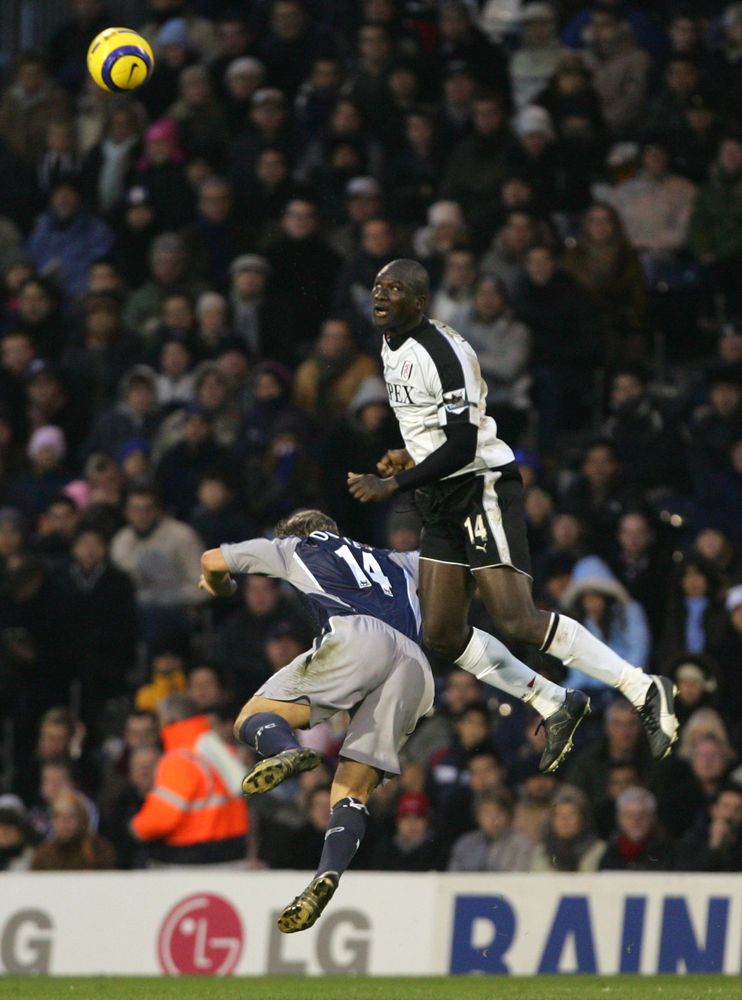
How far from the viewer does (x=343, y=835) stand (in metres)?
9.28

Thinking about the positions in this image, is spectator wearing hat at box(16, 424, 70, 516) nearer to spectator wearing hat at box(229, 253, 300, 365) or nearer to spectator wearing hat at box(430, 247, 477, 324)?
spectator wearing hat at box(229, 253, 300, 365)

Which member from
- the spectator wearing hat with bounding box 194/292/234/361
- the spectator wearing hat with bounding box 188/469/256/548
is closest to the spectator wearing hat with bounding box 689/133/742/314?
the spectator wearing hat with bounding box 194/292/234/361

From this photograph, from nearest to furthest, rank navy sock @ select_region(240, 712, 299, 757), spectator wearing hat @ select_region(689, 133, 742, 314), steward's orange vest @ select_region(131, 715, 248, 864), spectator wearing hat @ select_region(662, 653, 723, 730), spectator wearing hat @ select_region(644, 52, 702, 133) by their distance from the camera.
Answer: navy sock @ select_region(240, 712, 299, 757) < steward's orange vest @ select_region(131, 715, 248, 864) < spectator wearing hat @ select_region(662, 653, 723, 730) < spectator wearing hat @ select_region(689, 133, 742, 314) < spectator wearing hat @ select_region(644, 52, 702, 133)

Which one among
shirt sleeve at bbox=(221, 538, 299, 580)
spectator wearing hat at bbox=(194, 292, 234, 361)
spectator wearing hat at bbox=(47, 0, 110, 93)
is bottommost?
shirt sleeve at bbox=(221, 538, 299, 580)

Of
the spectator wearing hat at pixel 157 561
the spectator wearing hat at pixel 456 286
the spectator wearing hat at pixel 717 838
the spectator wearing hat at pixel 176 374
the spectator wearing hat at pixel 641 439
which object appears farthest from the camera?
the spectator wearing hat at pixel 176 374

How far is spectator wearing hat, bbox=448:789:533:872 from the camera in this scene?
1278cm

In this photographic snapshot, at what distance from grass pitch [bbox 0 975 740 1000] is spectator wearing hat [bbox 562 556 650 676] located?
2.51m

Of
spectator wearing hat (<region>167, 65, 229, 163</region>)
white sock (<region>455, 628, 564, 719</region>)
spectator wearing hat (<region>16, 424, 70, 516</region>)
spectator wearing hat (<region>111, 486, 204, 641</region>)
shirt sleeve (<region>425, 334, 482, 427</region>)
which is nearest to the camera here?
shirt sleeve (<region>425, 334, 482, 427</region>)

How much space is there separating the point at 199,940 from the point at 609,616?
342 cm

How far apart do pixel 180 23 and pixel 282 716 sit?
11.0 meters

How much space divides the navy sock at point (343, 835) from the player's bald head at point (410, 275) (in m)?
2.34

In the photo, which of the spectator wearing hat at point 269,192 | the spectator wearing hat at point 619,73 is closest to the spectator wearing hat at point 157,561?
the spectator wearing hat at point 269,192

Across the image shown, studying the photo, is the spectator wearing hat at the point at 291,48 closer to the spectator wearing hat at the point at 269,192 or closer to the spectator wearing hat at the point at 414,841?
the spectator wearing hat at the point at 269,192

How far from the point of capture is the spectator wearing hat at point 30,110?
1922 cm
